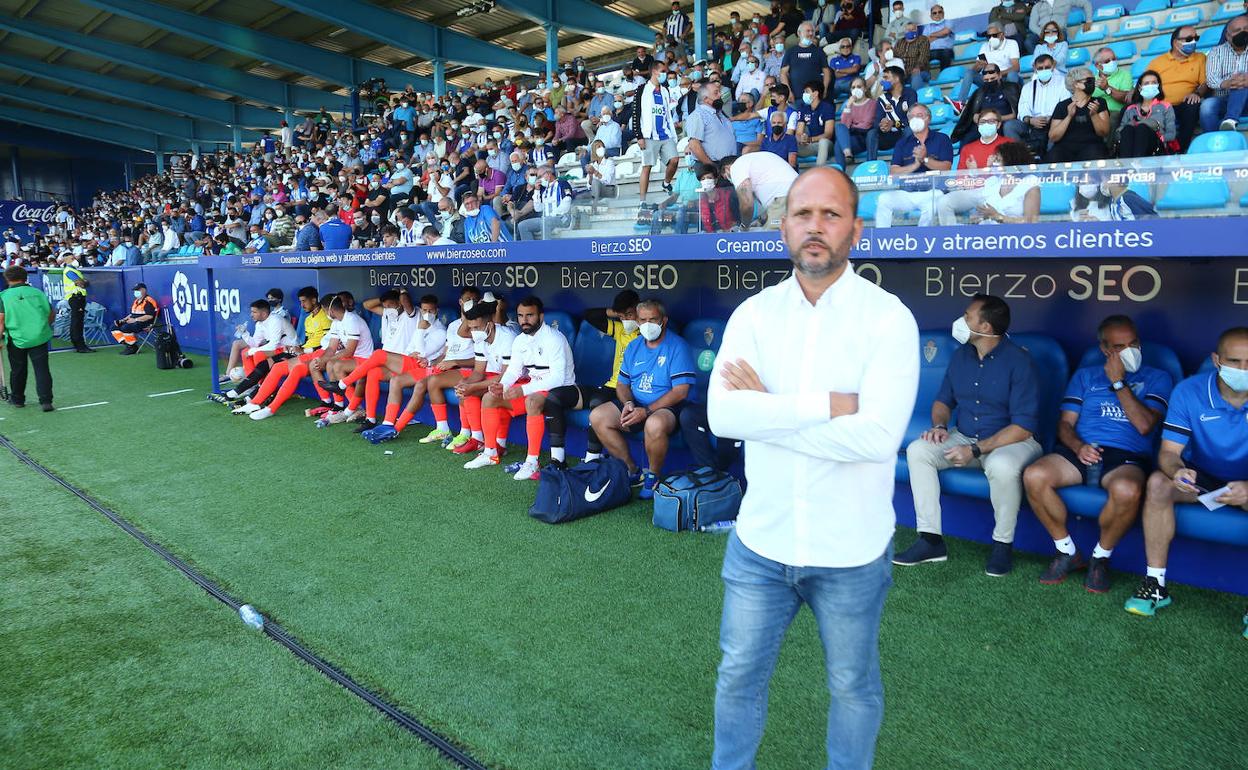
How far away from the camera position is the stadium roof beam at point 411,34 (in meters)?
17.9

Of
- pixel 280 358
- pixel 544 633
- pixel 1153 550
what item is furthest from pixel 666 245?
pixel 280 358

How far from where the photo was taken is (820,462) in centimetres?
Result: 177

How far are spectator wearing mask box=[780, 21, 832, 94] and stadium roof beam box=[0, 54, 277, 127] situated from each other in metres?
26.1

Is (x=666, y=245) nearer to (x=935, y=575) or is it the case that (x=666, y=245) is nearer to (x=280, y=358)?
(x=935, y=575)

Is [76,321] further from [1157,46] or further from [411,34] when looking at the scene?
[1157,46]

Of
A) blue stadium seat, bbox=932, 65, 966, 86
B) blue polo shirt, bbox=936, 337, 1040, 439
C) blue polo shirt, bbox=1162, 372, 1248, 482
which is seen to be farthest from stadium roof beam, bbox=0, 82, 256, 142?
blue polo shirt, bbox=1162, 372, 1248, 482

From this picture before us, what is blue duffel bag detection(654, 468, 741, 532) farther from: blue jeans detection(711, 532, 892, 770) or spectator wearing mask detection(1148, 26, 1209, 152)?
spectator wearing mask detection(1148, 26, 1209, 152)

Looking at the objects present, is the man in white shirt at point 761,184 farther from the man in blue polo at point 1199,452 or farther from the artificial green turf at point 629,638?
the man in blue polo at point 1199,452

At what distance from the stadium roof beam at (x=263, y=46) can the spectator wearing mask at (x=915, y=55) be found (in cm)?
1741

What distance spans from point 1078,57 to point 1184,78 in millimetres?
1512

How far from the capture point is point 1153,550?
3.49m

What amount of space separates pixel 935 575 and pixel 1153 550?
0.91 meters

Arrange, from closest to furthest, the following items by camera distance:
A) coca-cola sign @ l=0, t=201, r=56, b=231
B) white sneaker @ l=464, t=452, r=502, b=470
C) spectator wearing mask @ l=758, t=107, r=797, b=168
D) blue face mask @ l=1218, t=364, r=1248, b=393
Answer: blue face mask @ l=1218, t=364, r=1248, b=393, white sneaker @ l=464, t=452, r=502, b=470, spectator wearing mask @ l=758, t=107, r=797, b=168, coca-cola sign @ l=0, t=201, r=56, b=231

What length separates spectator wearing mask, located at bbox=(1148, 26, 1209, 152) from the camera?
6.55 metres
